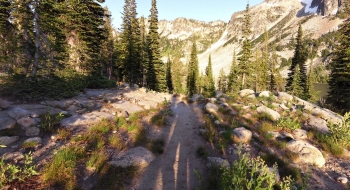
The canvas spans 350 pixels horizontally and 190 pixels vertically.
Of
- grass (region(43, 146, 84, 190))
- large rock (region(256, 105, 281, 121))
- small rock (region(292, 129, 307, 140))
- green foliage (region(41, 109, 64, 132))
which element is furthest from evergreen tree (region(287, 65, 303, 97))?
grass (region(43, 146, 84, 190))

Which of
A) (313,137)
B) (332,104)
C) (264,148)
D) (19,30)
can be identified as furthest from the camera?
(332,104)

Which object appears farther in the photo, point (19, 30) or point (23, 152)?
point (19, 30)

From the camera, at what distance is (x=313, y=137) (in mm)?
8633

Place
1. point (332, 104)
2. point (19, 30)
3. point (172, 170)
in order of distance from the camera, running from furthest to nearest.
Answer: point (332, 104) < point (19, 30) < point (172, 170)

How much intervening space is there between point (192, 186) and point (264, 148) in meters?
3.95

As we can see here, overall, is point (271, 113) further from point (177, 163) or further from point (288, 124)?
point (177, 163)

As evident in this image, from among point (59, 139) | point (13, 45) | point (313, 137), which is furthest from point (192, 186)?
point (13, 45)

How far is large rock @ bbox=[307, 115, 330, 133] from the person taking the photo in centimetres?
947

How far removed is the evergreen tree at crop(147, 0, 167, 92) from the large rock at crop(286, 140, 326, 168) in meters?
30.6

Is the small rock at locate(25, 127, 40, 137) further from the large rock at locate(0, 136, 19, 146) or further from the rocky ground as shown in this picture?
the large rock at locate(0, 136, 19, 146)

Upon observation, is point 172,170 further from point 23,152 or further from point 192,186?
point 23,152

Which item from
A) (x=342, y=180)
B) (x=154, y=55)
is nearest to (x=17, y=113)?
(x=342, y=180)

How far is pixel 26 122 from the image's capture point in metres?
7.34

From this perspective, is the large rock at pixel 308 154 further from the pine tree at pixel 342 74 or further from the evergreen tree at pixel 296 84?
the evergreen tree at pixel 296 84
